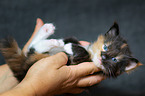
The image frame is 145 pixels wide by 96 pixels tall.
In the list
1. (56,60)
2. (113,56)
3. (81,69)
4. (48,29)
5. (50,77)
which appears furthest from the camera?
(48,29)

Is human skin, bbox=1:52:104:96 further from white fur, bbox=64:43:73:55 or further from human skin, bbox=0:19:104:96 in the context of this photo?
white fur, bbox=64:43:73:55

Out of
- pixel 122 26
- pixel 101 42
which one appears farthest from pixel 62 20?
pixel 101 42

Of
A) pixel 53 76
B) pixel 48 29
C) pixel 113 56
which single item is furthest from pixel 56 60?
pixel 113 56

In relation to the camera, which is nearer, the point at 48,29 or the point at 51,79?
the point at 51,79

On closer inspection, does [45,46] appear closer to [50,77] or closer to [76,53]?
[76,53]

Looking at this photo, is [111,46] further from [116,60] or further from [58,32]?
[58,32]

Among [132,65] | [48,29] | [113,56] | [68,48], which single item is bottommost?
[132,65]

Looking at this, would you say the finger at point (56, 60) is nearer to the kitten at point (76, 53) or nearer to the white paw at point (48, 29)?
the kitten at point (76, 53)
